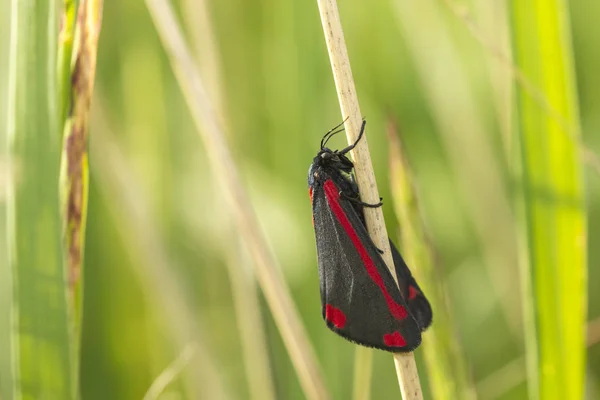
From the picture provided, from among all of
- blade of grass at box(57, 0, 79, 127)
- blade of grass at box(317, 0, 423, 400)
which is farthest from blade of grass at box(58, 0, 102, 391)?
blade of grass at box(317, 0, 423, 400)

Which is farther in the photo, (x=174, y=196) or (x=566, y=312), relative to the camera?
(x=174, y=196)

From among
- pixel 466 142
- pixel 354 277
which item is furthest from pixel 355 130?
pixel 466 142

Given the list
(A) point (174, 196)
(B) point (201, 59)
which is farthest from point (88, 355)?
(B) point (201, 59)

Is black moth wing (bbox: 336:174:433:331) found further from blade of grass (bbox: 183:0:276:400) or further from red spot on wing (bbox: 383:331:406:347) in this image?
blade of grass (bbox: 183:0:276:400)

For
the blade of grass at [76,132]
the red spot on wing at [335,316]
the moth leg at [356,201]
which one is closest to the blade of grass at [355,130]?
the moth leg at [356,201]

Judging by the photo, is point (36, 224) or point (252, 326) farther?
point (252, 326)

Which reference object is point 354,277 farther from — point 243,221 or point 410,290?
point 243,221

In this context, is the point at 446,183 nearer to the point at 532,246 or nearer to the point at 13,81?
the point at 532,246
